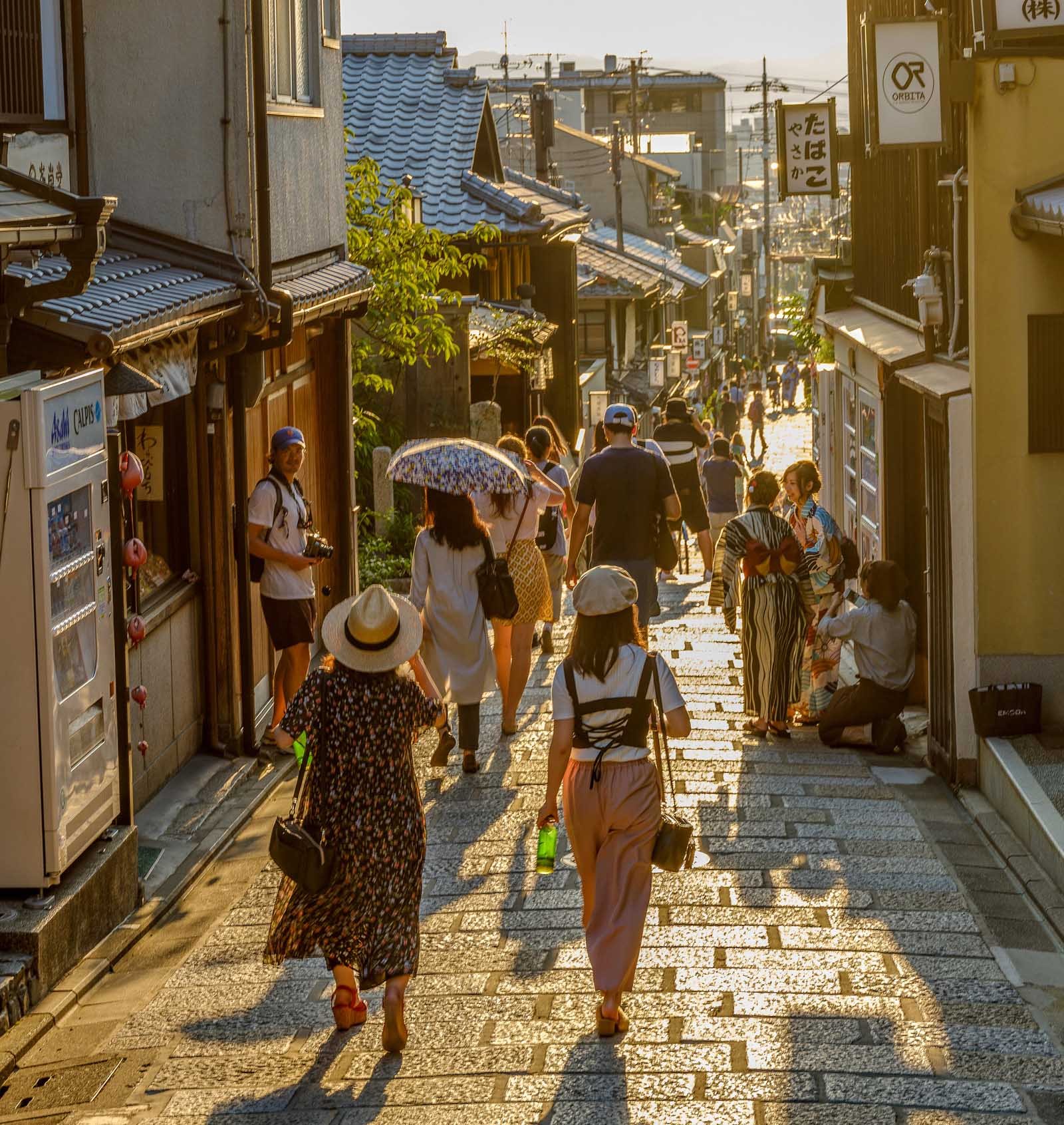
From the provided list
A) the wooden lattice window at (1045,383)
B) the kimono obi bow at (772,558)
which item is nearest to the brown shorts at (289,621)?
the kimono obi bow at (772,558)

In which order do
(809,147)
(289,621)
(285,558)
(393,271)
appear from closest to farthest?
(285,558) < (289,621) < (393,271) < (809,147)

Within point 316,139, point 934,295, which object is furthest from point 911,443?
point 316,139

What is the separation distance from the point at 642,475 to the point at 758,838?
356 centimetres

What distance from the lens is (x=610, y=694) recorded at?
6625mm

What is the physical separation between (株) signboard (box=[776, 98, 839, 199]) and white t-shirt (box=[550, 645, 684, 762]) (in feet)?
41.4

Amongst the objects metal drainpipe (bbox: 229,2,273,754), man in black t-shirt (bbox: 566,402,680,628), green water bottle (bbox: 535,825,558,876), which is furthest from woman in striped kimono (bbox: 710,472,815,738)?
green water bottle (bbox: 535,825,558,876)

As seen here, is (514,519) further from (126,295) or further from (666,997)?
(666,997)

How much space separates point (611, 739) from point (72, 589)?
2.63 meters

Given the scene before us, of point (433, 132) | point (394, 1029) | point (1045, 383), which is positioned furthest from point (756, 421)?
point (394, 1029)

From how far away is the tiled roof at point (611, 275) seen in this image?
40938 millimetres

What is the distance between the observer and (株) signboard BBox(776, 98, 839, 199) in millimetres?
18250

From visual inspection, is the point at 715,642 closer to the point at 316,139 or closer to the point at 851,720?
the point at 851,720

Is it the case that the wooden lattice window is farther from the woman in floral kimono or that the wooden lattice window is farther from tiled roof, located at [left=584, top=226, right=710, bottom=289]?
tiled roof, located at [left=584, top=226, right=710, bottom=289]

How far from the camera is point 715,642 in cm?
1563
